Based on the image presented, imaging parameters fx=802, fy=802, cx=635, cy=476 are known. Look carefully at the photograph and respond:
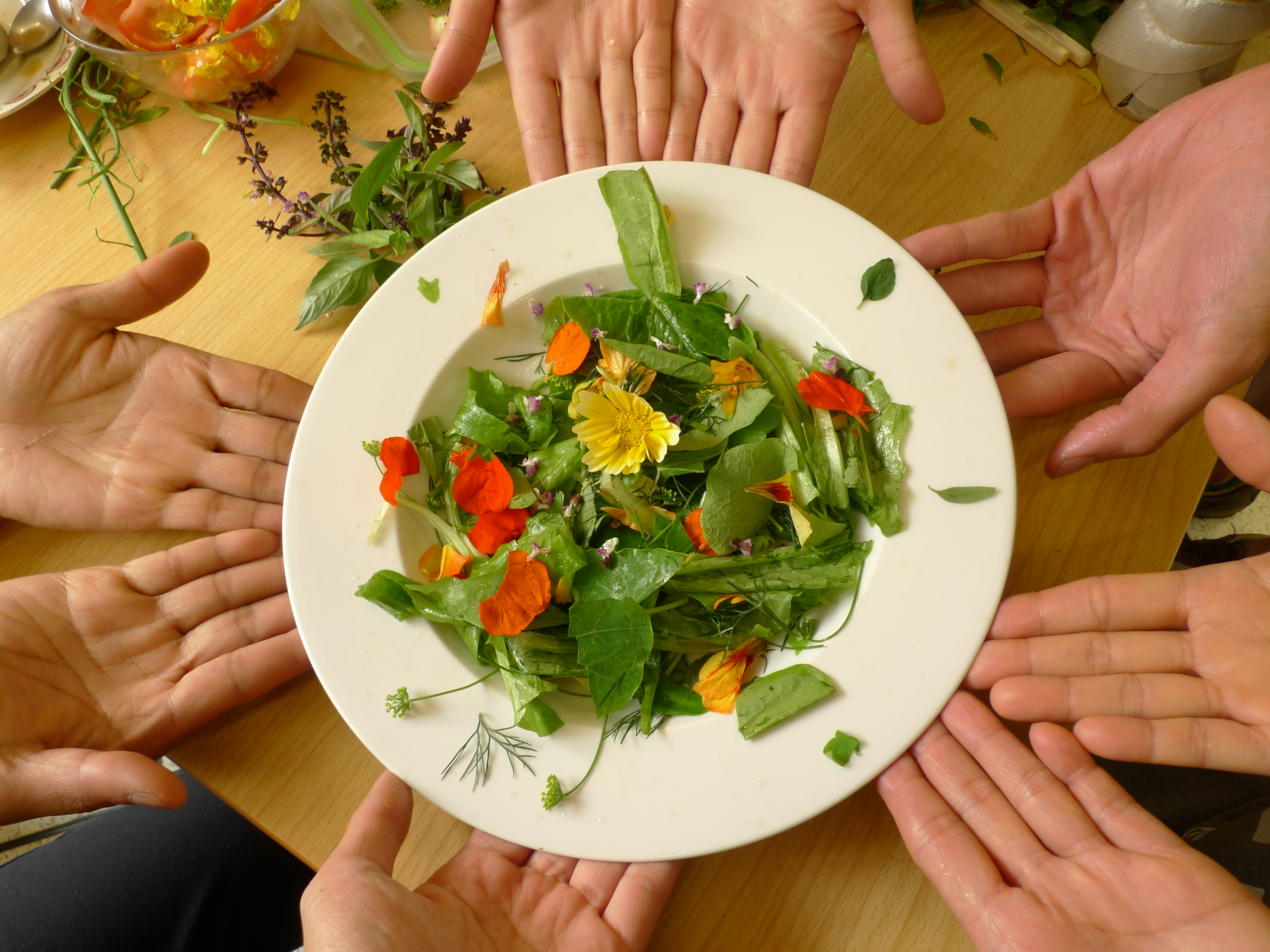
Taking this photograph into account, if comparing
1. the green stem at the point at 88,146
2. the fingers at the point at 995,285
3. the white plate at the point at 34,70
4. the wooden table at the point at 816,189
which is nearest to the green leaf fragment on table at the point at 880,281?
the fingers at the point at 995,285

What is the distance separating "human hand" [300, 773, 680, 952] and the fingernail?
0.73 meters

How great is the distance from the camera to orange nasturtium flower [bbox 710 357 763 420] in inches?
39.6

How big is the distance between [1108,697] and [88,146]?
177 cm

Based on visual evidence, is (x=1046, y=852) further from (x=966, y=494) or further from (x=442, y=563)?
(x=442, y=563)

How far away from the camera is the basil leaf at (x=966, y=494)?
0.94m

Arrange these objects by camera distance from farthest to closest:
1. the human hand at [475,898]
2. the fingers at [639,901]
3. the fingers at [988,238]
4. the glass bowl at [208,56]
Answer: the glass bowl at [208,56]
the fingers at [988,238]
the fingers at [639,901]
the human hand at [475,898]

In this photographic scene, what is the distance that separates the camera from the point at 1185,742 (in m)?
0.93

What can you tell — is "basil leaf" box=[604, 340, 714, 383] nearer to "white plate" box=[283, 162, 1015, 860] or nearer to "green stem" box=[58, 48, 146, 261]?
"white plate" box=[283, 162, 1015, 860]

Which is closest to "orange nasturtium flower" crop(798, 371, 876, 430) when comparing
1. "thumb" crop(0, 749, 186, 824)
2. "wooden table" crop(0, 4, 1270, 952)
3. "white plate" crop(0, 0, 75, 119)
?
"wooden table" crop(0, 4, 1270, 952)

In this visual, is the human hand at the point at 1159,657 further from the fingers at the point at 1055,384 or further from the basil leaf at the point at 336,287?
the basil leaf at the point at 336,287

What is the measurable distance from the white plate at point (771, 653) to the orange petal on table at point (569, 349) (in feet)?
A: 0.23

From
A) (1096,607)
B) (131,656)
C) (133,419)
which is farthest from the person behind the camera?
(133,419)

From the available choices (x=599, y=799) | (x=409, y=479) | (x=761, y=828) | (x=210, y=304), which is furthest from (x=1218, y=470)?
(x=210, y=304)

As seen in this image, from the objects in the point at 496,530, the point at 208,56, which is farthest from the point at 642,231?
the point at 208,56
